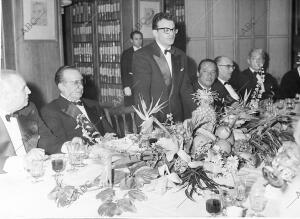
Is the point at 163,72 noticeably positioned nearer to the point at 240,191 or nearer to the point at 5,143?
the point at 5,143

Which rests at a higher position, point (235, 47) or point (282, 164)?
point (235, 47)

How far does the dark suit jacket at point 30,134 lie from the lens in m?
2.46

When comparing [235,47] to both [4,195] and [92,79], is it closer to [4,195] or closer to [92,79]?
[92,79]

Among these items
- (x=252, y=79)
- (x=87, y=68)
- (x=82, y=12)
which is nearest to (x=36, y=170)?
(x=252, y=79)

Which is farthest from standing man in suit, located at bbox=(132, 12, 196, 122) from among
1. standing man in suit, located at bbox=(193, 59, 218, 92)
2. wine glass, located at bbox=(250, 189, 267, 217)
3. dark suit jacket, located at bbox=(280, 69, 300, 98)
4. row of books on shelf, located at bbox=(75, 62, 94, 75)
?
row of books on shelf, located at bbox=(75, 62, 94, 75)

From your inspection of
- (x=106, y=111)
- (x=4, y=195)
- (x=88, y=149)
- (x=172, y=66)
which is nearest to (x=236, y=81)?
(x=172, y=66)

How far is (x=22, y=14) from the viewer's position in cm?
407

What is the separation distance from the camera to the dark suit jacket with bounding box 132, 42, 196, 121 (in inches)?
130

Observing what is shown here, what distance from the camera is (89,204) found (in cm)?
166

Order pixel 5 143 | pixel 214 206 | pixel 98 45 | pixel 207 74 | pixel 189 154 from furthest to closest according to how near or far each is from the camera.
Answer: pixel 98 45 → pixel 207 74 → pixel 5 143 → pixel 189 154 → pixel 214 206

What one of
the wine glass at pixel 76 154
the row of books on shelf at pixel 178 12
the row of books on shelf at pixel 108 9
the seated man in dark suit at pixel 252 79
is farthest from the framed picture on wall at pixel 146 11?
the wine glass at pixel 76 154

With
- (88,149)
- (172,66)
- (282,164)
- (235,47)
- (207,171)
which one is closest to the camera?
(282,164)

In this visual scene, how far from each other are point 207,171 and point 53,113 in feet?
4.87

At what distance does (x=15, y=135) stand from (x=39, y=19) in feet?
6.52
